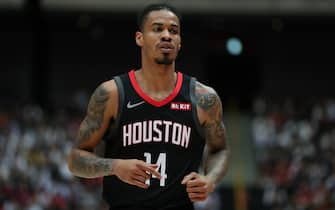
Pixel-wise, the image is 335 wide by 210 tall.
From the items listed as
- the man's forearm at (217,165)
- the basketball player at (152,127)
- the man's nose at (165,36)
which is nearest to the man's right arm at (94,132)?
the basketball player at (152,127)

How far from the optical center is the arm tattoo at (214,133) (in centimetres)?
468

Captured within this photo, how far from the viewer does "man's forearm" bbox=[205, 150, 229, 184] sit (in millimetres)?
4633

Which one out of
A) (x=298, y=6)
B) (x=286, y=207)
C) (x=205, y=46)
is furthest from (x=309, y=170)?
(x=205, y=46)

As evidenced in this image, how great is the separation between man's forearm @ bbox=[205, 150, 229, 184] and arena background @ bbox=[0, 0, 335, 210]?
973 centimetres

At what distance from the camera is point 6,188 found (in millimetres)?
14117

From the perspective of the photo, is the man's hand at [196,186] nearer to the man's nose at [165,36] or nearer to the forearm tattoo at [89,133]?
the forearm tattoo at [89,133]

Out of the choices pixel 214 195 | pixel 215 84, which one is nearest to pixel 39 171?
pixel 214 195

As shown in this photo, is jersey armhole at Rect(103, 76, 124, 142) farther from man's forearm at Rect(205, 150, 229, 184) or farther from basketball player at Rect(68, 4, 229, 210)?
man's forearm at Rect(205, 150, 229, 184)

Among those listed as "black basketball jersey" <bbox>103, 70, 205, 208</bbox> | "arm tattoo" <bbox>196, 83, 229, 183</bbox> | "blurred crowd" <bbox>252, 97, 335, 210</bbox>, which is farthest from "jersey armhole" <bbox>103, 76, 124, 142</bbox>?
"blurred crowd" <bbox>252, 97, 335, 210</bbox>

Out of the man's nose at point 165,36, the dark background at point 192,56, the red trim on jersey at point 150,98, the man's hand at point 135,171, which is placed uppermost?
the dark background at point 192,56

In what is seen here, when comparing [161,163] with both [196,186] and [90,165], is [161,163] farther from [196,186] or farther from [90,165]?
[90,165]

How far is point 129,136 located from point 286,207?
11.3 m

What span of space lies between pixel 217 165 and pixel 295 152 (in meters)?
12.7

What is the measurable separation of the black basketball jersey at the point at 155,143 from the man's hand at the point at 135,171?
26cm
